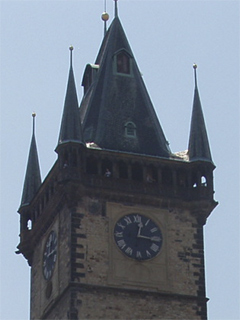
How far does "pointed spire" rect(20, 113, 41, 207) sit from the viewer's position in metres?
65.7

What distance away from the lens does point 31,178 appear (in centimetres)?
6619

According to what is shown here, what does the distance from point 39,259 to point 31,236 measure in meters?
1.39

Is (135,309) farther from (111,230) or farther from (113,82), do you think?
(113,82)

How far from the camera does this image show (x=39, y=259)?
6366 cm

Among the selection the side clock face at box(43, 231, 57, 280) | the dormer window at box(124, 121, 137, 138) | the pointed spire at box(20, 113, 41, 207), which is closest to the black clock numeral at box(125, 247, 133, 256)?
the side clock face at box(43, 231, 57, 280)

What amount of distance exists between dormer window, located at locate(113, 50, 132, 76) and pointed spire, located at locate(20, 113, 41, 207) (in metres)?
5.07

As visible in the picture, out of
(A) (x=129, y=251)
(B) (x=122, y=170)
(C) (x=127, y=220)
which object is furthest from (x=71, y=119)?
(A) (x=129, y=251)

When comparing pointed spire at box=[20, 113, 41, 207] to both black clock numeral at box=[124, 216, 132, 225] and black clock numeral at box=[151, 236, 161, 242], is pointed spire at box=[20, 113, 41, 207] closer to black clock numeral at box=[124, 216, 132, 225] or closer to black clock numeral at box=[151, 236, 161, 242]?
black clock numeral at box=[124, 216, 132, 225]

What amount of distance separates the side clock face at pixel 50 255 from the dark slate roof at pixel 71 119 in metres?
4.00

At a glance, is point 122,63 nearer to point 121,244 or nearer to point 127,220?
point 127,220

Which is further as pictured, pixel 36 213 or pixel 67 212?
pixel 36 213

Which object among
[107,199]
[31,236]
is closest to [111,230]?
[107,199]

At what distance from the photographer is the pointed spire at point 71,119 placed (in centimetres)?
6138

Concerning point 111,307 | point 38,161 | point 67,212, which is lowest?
point 111,307
